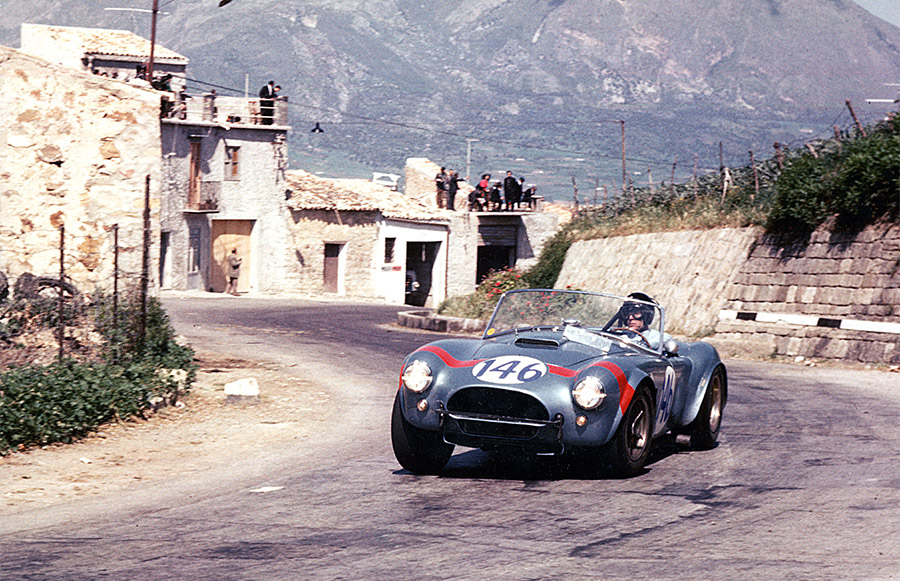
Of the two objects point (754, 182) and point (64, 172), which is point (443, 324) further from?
point (64, 172)

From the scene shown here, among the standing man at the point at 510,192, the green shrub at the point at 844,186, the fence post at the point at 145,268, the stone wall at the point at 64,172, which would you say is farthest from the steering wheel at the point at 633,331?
the standing man at the point at 510,192

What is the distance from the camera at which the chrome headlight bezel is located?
8461 mm

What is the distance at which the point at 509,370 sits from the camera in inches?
326

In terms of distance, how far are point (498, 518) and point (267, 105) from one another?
53.0 meters

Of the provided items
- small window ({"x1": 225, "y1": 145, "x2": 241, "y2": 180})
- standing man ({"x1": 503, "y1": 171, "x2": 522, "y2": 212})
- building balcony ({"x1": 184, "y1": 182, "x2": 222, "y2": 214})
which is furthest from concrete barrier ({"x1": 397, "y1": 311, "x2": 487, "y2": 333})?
standing man ({"x1": 503, "y1": 171, "x2": 522, "y2": 212})

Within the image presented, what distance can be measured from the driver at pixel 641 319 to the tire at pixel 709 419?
2.75 ft

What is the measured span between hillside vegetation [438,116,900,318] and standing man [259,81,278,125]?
23152mm

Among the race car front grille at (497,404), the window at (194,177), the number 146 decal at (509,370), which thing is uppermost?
the window at (194,177)

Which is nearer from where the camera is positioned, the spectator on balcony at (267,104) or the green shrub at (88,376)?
the green shrub at (88,376)

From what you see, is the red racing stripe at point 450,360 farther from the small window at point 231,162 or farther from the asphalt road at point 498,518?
the small window at point 231,162

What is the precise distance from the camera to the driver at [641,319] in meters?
9.75

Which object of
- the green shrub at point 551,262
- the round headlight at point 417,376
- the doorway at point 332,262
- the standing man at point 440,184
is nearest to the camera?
the round headlight at point 417,376

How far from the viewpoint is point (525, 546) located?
6340mm

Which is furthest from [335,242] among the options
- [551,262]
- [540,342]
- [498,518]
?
[498,518]
